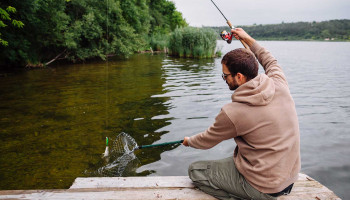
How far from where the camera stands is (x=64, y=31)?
20828 mm

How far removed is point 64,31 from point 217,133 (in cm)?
2130

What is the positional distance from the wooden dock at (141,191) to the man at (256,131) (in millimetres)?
486

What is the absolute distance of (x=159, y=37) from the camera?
3938cm

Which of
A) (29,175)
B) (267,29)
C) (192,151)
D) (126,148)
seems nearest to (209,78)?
(192,151)

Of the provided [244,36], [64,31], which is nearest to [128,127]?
[244,36]

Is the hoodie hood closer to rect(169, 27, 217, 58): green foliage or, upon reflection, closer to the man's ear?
the man's ear

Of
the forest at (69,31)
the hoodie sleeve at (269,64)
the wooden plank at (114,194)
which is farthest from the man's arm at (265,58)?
the forest at (69,31)

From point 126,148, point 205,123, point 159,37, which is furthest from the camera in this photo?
point 159,37

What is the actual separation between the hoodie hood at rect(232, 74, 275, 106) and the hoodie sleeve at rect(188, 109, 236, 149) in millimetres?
238

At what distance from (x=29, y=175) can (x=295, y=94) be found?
33.4ft

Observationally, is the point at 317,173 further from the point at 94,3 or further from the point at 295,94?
the point at 94,3

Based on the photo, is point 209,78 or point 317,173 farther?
point 209,78

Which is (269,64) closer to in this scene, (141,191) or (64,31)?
(141,191)

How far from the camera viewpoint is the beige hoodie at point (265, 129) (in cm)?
238
